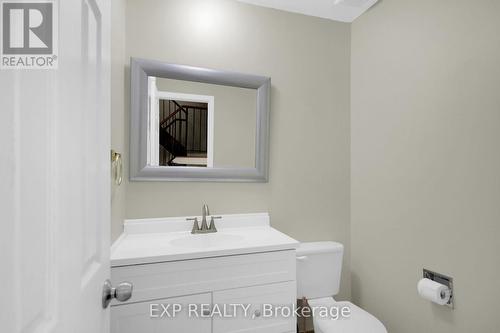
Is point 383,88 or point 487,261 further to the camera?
point 383,88

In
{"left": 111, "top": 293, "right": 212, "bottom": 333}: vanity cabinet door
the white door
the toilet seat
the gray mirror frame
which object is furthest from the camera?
the gray mirror frame

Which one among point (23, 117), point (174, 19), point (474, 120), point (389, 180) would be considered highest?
point (174, 19)

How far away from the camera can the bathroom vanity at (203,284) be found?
3.79 feet

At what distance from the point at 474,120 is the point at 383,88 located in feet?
2.05

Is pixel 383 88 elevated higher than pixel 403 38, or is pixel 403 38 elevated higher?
pixel 403 38

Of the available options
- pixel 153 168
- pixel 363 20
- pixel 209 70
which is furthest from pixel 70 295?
pixel 363 20

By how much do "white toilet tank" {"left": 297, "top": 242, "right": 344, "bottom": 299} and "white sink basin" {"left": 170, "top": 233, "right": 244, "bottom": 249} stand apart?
46 centimetres

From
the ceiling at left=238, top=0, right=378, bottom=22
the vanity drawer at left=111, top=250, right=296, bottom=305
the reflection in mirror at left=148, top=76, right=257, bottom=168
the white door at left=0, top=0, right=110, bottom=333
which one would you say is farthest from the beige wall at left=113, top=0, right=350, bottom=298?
the white door at left=0, top=0, right=110, bottom=333

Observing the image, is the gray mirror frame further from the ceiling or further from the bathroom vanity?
the ceiling

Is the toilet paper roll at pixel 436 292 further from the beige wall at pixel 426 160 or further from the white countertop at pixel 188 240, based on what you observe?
the white countertop at pixel 188 240

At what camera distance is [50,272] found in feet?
1.43

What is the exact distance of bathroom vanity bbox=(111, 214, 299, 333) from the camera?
116 cm

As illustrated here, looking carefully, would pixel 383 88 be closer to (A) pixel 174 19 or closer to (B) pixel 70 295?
(A) pixel 174 19

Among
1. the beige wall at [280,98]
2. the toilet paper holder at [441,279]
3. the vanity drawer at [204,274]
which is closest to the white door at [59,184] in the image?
the vanity drawer at [204,274]
